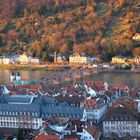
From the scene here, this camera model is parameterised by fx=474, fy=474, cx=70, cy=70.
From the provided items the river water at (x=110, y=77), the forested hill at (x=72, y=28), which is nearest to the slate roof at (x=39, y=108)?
the river water at (x=110, y=77)

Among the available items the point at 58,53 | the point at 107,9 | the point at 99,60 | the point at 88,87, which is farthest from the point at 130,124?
the point at 107,9

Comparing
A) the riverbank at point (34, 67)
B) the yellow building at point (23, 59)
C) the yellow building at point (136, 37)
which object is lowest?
the riverbank at point (34, 67)

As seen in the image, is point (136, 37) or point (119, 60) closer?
point (119, 60)

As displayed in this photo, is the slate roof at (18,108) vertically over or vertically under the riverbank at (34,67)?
over

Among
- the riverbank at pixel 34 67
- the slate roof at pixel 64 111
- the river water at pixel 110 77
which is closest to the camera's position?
the slate roof at pixel 64 111

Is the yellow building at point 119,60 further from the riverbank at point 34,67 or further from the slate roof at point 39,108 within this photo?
the slate roof at point 39,108

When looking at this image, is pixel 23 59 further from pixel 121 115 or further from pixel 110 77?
pixel 121 115

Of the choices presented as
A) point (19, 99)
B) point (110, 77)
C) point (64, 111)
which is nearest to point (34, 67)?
point (110, 77)

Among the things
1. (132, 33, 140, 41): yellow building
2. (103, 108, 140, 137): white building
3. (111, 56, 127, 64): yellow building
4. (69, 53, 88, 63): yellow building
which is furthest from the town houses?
(132, 33, 140, 41): yellow building
